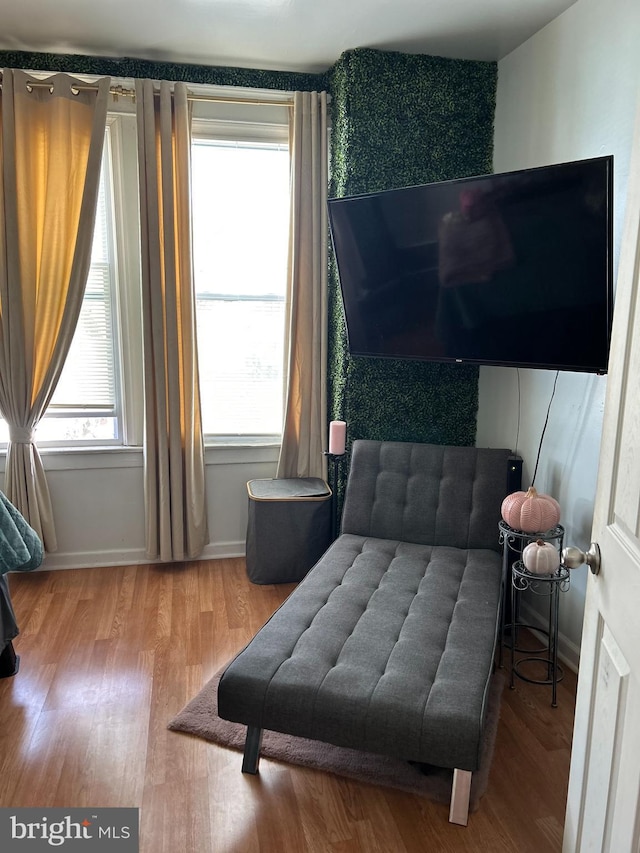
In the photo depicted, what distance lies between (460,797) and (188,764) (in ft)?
2.70

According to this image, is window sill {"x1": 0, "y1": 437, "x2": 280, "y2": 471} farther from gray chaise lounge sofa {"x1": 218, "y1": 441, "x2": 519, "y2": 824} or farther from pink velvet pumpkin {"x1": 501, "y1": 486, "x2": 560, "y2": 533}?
pink velvet pumpkin {"x1": 501, "y1": 486, "x2": 560, "y2": 533}

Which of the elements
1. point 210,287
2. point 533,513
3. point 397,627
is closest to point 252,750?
point 397,627

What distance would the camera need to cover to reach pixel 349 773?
197cm

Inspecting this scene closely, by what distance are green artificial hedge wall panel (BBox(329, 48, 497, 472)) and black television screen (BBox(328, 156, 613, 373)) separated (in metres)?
0.30

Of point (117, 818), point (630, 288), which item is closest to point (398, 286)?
point (630, 288)

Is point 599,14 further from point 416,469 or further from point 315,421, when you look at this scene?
point 315,421

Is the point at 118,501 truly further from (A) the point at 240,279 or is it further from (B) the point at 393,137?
(B) the point at 393,137

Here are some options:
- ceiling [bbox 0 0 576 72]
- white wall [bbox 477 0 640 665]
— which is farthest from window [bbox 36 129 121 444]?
white wall [bbox 477 0 640 665]

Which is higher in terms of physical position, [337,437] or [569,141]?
[569,141]

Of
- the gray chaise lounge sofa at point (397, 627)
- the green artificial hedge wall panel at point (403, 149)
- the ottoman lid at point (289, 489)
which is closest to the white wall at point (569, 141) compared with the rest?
the green artificial hedge wall panel at point (403, 149)

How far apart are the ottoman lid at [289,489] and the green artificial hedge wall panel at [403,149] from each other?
314 mm

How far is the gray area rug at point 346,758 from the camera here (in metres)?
1.93

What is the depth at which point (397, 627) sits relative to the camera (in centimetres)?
214

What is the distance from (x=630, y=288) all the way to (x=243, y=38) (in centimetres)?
240
